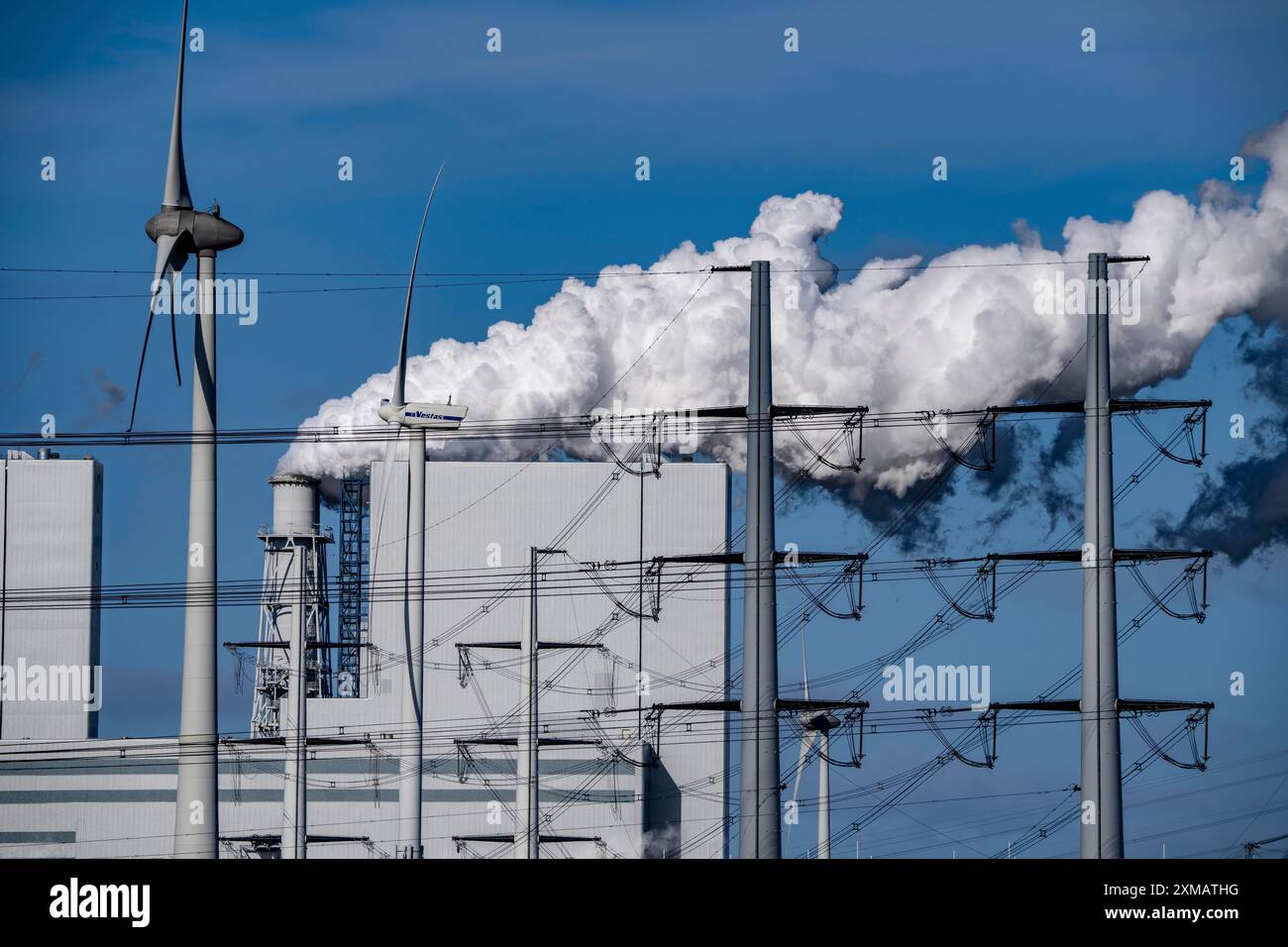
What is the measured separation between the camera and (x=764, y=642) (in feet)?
125

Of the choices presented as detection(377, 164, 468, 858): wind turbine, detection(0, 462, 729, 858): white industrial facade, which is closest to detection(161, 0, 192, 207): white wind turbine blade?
detection(377, 164, 468, 858): wind turbine

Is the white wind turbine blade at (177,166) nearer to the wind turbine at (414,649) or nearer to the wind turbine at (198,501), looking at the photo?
the wind turbine at (198,501)

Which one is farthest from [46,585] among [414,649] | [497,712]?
[414,649]

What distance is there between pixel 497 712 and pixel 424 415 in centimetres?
2295

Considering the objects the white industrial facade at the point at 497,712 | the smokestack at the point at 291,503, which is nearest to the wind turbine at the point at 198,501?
the white industrial facade at the point at 497,712

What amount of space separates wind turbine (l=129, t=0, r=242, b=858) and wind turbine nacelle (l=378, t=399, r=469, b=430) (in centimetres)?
2595
